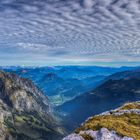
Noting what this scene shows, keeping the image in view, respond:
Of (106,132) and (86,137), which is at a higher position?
(106,132)

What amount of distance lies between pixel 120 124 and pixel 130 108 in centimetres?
2168

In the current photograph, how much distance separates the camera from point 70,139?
155 ft

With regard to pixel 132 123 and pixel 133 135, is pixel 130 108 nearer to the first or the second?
pixel 132 123

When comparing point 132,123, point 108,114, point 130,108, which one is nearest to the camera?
point 132,123

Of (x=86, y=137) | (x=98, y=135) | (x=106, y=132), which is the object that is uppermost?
(x=106, y=132)

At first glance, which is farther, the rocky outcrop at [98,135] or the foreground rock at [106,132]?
the foreground rock at [106,132]

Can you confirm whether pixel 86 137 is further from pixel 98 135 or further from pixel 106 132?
pixel 106 132

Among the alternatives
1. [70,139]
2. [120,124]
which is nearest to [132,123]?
[120,124]

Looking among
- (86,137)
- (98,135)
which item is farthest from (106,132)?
(86,137)

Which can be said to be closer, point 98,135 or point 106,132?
point 98,135

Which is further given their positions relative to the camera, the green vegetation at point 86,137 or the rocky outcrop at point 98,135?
the green vegetation at point 86,137

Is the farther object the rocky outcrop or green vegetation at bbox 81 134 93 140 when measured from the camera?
green vegetation at bbox 81 134 93 140

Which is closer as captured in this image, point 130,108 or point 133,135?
point 133,135

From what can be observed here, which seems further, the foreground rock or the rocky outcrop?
the foreground rock
